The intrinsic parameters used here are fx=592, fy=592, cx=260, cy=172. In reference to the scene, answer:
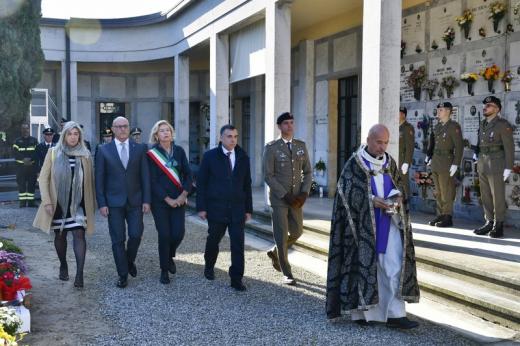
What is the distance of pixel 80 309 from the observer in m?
5.65

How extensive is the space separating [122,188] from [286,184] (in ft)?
5.99

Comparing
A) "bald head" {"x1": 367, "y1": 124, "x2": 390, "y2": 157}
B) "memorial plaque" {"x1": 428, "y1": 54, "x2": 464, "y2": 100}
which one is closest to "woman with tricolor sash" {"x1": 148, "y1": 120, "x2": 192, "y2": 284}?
"bald head" {"x1": 367, "y1": 124, "x2": 390, "y2": 157}

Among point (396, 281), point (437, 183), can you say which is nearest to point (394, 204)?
point (396, 281)

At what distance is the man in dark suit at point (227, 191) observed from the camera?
257 inches

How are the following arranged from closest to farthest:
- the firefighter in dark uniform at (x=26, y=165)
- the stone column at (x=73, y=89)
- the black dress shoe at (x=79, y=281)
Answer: the black dress shoe at (x=79, y=281)
the firefighter in dark uniform at (x=26, y=165)
the stone column at (x=73, y=89)

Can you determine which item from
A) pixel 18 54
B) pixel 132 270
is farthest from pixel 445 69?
pixel 18 54

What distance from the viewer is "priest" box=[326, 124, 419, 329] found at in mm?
4922

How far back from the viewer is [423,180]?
10.2 meters

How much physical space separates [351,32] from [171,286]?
302 inches

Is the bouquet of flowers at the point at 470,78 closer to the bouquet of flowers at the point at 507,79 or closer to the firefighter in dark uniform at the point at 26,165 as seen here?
the bouquet of flowers at the point at 507,79

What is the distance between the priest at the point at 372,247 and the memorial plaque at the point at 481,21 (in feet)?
16.0

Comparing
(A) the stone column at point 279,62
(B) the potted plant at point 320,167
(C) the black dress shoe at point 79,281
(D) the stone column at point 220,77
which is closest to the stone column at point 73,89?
(D) the stone column at point 220,77

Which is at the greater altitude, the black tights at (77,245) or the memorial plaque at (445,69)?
the memorial plaque at (445,69)

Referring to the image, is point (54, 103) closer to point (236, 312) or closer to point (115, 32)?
point (115, 32)
